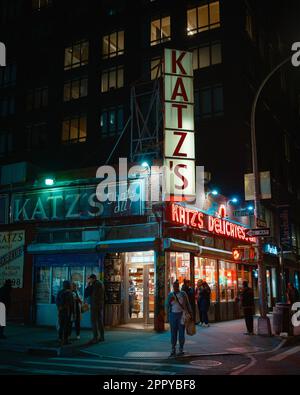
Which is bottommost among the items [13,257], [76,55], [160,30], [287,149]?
[13,257]

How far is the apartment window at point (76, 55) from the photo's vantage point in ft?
133

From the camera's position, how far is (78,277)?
1952 centimetres

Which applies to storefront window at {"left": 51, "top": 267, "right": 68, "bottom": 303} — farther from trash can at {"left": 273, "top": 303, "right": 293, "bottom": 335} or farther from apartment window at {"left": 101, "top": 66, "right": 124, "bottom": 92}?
apartment window at {"left": 101, "top": 66, "right": 124, "bottom": 92}

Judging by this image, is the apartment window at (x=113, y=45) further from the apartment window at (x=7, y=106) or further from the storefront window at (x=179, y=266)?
the storefront window at (x=179, y=266)

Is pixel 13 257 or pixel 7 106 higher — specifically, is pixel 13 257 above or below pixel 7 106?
below

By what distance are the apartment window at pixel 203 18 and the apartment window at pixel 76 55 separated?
1061 cm

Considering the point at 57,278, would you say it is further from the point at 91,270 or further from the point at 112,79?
the point at 112,79

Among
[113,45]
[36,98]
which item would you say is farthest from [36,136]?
[113,45]

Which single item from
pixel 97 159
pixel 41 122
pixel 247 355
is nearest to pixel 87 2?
pixel 41 122

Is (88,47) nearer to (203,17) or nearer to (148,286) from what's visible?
(203,17)

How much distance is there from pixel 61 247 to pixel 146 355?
872 centimetres

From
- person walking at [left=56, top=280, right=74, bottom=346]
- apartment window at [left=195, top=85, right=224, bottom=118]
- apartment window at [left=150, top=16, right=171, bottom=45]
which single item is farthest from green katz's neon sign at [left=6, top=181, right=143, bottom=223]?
apartment window at [left=150, top=16, right=171, bottom=45]

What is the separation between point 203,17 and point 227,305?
21.3m

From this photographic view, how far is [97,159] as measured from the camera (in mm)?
37438
